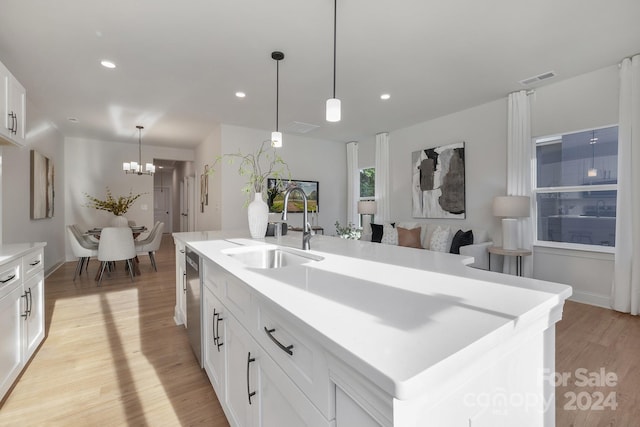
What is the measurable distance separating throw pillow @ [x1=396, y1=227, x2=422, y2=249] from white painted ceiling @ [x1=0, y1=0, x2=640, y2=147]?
1900 millimetres

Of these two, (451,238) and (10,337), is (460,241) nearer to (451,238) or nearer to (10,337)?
(451,238)

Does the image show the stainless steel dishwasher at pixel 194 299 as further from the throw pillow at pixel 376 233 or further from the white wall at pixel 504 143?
the white wall at pixel 504 143

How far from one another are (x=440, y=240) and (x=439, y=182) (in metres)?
1.13

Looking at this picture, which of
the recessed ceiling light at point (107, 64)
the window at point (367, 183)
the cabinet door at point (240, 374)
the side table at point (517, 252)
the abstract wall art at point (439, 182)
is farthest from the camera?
the window at point (367, 183)

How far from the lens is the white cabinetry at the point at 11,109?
2131 millimetres

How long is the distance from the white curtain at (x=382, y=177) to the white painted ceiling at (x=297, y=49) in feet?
4.60

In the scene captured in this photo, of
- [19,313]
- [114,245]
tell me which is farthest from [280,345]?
[114,245]

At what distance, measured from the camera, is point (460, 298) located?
853 mm

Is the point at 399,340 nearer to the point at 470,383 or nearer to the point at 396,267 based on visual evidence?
the point at 470,383

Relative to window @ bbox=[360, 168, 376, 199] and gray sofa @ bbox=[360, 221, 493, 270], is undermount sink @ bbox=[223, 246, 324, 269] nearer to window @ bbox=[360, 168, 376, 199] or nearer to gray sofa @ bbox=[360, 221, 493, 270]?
gray sofa @ bbox=[360, 221, 493, 270]

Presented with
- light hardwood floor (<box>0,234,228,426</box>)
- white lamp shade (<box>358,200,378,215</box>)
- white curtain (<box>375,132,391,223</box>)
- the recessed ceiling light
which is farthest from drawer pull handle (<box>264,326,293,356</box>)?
white curtain (<box>375,132,391,223</box>)

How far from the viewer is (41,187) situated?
4332 mm

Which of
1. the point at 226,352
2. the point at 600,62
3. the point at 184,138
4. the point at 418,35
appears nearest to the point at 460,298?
the point at 226,352

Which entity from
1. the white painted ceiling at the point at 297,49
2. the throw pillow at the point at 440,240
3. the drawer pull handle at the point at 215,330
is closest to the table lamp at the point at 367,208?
the throw pillow at the point at 440,240
